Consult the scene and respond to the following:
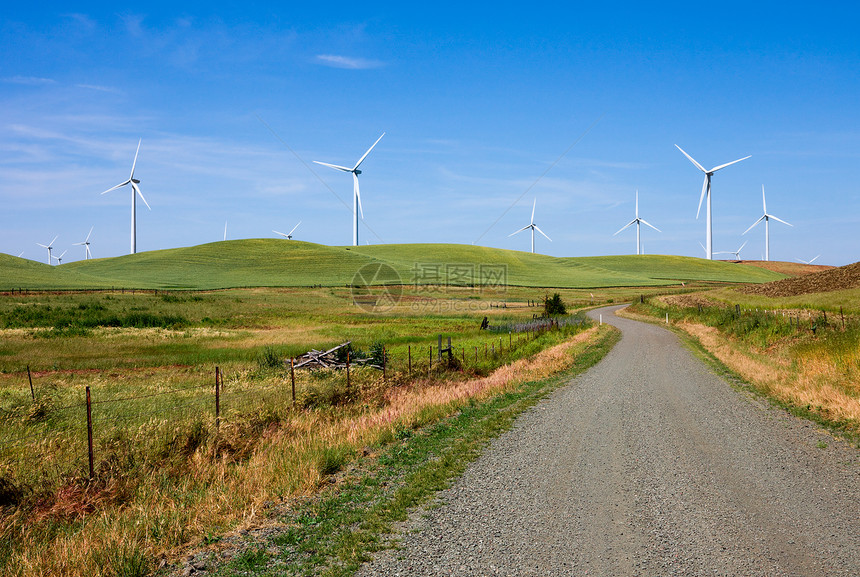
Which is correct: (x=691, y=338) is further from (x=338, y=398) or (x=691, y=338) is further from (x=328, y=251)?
(x=328, y=251)

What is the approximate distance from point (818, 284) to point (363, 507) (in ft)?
210

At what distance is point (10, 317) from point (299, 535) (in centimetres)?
5495

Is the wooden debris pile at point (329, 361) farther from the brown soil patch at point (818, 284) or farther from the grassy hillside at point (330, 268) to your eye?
the grassy hillside at point (330, 268)

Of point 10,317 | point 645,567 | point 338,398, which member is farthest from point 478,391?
point 10,317

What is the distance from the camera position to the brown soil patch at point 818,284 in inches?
2111

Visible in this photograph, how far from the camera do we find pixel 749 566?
5875mm

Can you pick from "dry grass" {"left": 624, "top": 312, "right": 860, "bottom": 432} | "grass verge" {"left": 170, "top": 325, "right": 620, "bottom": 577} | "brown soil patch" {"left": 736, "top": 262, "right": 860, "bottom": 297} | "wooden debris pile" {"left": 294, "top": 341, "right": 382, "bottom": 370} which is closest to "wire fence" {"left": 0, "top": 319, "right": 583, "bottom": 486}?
"wooden debris pile" {"left": 294, "top": 341, "right": 382, "bottom": 370}

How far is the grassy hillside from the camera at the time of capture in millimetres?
109125

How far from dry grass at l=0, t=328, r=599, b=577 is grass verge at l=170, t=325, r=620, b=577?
0.40 m

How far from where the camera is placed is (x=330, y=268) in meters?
128

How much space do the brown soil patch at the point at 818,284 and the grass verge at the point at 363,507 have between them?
2119 inches

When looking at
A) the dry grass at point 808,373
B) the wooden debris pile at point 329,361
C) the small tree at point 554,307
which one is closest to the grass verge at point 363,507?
the dry grass at point 808,373

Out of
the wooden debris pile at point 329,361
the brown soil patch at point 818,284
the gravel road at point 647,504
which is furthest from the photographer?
the brown soil patch at point 818,284

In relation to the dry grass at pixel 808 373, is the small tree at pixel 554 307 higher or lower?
higher
